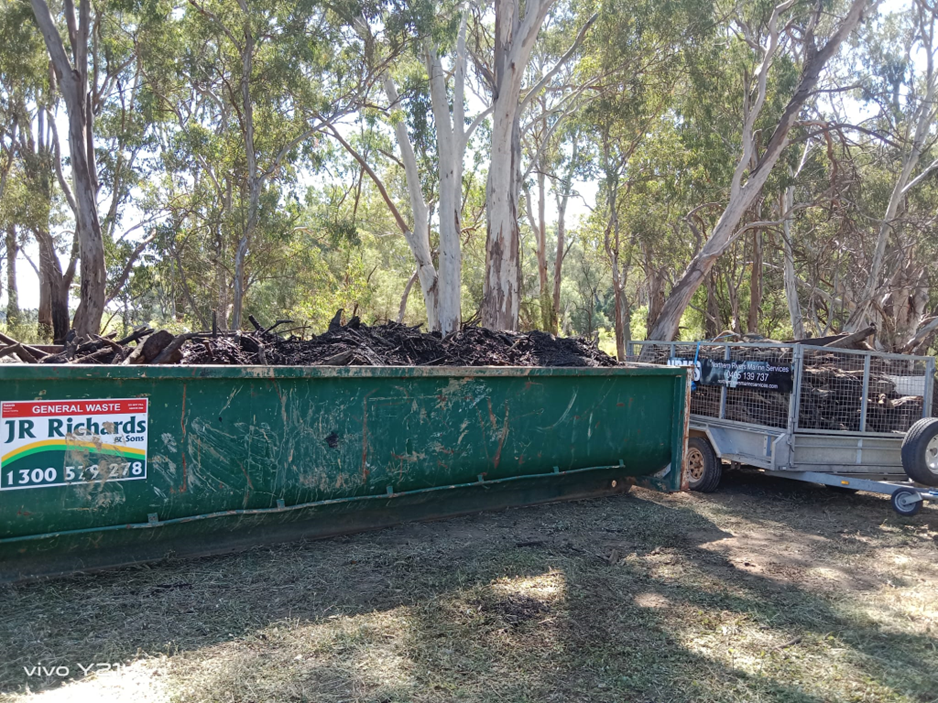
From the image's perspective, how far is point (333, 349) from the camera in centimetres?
624

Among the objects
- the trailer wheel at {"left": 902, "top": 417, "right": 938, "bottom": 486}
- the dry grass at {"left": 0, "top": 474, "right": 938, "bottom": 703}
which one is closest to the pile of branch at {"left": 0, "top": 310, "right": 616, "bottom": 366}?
the dry grass at {"left": 0, "top": 474, "right": 938, "bottom": 703}

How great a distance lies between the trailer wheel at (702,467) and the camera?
8.18 m

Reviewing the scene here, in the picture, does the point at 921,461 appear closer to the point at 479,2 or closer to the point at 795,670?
the point at 795,670

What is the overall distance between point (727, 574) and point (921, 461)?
3.05 meters

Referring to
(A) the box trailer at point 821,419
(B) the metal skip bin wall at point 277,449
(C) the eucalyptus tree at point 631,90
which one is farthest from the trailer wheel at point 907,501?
(C) the eucalyptus tree at point 631,90

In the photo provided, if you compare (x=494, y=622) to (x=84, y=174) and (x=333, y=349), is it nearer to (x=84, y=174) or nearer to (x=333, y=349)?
(x=333, y=349)

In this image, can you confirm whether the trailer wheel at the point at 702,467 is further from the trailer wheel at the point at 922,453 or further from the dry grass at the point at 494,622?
the dry grass at the point at 494,622

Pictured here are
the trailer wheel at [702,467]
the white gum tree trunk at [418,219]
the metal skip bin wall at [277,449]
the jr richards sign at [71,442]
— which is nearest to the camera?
the jr richards sign at [71,442]

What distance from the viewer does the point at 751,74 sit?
2039 cm

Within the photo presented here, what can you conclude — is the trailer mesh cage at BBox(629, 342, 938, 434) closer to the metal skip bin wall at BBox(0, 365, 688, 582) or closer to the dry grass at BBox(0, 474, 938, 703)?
the metal skip bin wall at BBox(0, 365, 688, 582)

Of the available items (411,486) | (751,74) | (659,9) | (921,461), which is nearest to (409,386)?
(411,486)

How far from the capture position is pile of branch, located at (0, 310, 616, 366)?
5242mm

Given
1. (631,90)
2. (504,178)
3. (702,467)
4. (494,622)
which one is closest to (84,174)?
(504,178)

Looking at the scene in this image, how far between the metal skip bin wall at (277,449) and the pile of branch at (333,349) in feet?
1.67
